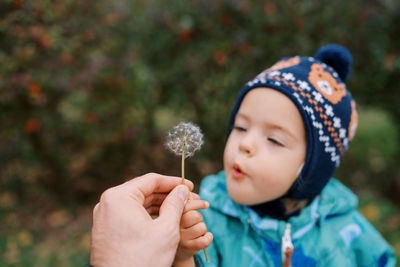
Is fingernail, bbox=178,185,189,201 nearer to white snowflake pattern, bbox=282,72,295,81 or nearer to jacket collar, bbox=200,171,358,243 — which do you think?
jacket collar, bbox=200,171,358,243

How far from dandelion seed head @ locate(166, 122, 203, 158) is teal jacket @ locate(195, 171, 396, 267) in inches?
23.0

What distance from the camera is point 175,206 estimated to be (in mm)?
1350

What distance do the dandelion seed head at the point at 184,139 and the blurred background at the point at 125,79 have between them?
1992mm

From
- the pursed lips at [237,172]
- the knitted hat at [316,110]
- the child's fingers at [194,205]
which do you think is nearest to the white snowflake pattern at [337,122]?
the knitted hat at [316,110]

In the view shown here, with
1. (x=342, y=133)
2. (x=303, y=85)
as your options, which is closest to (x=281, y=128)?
(x=303, y=85)

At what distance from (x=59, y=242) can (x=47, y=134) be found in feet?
3.83

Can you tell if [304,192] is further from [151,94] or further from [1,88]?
[1,88]

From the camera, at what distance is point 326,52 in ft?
7.18

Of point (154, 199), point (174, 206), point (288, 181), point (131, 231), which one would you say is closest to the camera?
point (131, 231)

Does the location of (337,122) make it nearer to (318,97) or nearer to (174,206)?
(318,97)

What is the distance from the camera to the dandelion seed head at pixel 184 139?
1.51 meters

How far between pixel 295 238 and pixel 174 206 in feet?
3.02

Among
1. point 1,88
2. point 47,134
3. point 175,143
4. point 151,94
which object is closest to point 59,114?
point 47,134

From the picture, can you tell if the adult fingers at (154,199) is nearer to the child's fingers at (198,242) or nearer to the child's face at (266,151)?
the child's fingers at (198,242)
